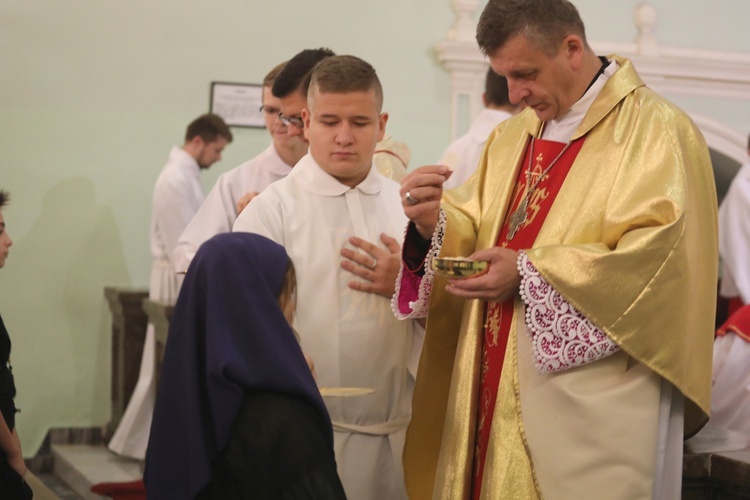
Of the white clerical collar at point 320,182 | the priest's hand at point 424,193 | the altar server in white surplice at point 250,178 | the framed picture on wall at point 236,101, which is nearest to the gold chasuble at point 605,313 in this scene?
the priest's hand at point 424,193

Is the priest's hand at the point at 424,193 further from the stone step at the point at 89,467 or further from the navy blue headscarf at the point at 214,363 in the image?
the stone step at the point at 89,467

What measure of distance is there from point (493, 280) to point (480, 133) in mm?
3517

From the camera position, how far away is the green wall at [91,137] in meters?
8.16

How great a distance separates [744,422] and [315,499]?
3.48m

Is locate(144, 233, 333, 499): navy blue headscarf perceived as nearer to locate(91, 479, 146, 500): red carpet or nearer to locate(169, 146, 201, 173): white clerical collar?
locate(91, 479, 146, 500): red carpet

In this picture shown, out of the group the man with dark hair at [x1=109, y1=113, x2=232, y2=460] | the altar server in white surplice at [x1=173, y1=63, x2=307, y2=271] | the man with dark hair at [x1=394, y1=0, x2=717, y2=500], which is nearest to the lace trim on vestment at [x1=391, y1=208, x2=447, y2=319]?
the man with dark hair at [x1=394, y1=0, x2=717, y2=500]

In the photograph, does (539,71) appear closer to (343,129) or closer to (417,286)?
(343,129)

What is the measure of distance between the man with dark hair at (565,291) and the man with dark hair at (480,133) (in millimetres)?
2878

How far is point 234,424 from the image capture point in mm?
2346

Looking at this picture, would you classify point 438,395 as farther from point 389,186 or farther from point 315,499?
point 315,499

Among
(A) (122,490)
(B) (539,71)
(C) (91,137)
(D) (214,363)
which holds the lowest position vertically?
(A) (122,490)

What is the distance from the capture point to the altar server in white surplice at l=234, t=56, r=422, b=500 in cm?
326

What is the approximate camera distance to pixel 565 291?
285 centimetres

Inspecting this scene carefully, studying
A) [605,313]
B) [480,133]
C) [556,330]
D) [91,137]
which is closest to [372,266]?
[556,330]
